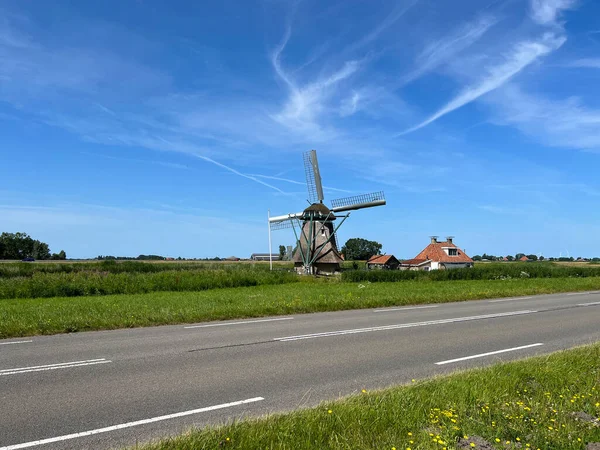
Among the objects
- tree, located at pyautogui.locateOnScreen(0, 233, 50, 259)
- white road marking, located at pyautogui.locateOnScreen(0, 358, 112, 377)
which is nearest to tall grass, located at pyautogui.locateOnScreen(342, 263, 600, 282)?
Answer: white road marking, located at pyautogui.locateOnScreen(0, 358, 112, 377)

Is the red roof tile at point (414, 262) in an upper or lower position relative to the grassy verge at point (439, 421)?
upper

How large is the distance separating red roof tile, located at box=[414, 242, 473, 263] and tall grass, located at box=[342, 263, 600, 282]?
24266 millimetres

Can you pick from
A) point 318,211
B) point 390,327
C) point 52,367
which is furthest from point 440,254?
point 52,367

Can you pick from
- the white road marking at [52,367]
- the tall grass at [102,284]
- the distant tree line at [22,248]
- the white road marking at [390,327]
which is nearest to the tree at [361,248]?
the distant tree line at [22,248]

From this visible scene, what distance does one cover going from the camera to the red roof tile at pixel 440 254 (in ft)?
249

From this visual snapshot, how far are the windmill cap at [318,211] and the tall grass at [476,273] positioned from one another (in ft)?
30.7

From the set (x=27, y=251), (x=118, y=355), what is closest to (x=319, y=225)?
(x=118, y=355)

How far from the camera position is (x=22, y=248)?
362 feet

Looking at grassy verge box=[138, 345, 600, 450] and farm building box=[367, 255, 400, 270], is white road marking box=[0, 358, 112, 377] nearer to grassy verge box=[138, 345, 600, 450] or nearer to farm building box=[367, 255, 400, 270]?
grassy verge box=[138, 345, 600, 450]

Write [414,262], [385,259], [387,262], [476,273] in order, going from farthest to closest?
[385,259], [387,262], [414,262], [476,273]

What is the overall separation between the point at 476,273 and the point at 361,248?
90.3 meters

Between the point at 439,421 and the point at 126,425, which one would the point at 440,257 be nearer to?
the point at 439,421

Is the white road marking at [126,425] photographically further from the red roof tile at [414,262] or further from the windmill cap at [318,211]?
the red roof tile at [414,262]

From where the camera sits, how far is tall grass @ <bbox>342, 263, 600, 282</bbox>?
Answer: 4103 centimetres
